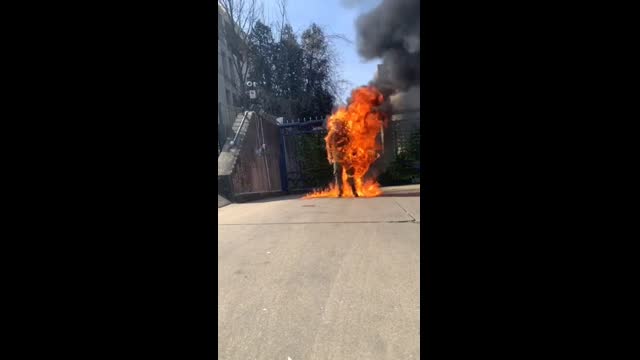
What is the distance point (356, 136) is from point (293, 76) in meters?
6.74

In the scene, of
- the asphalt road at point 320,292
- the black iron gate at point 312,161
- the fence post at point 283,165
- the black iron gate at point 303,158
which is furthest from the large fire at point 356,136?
the asphalt road at point 320,292

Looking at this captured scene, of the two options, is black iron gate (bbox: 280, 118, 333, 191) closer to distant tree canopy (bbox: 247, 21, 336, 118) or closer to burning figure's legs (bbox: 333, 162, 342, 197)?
burning figure's legs (bbox: 333, 162, 342, 197)

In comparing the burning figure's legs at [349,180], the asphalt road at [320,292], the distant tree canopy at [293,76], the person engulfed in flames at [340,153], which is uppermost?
the distant tree canopy at [293,76]

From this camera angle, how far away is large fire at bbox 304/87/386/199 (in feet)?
32.4

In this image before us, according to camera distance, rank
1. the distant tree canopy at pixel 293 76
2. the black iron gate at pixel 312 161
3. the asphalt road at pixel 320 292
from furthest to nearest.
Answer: the distant tree canopy at pixel 293 76 < the black iron gate at pixel 312 161 < the asphalt road at pixel 320 292

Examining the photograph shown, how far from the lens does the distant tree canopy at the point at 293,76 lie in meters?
14.7

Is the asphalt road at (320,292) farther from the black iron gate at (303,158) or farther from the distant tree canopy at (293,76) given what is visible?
the distant tree canopy at (293,76)

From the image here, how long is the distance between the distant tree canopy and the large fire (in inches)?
205

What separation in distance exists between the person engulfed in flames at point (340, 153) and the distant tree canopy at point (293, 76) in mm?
5887

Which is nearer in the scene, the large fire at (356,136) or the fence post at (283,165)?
the large fire at (356,136)

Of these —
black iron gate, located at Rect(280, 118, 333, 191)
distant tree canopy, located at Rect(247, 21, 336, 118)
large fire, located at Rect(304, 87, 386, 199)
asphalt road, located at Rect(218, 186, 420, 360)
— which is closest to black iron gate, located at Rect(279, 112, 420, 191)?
black iron gate, located at Rect(280, 118, 333, 191)
